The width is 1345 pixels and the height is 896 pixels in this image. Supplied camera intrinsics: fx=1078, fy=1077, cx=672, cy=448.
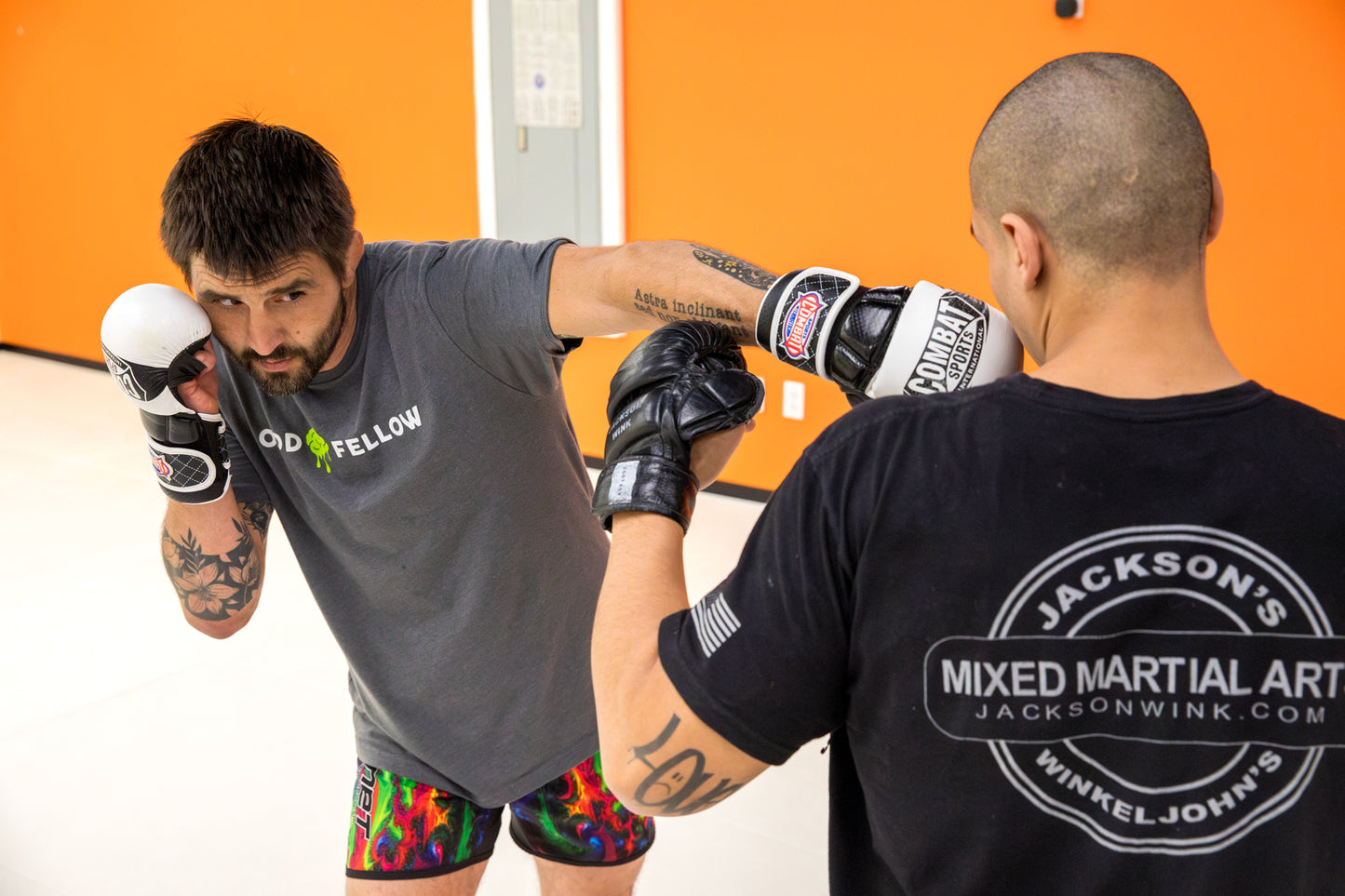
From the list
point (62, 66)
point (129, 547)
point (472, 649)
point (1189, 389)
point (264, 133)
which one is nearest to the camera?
point (1189, 389)

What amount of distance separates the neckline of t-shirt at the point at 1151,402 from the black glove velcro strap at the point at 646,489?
0.34 meters

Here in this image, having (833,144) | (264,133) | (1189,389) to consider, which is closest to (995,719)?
(1189,389)

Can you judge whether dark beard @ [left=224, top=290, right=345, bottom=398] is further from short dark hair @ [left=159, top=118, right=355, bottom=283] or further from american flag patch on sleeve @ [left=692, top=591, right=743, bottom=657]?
american flag patch on sleeve @ [left=692, top=591, right=743, bottom=657]

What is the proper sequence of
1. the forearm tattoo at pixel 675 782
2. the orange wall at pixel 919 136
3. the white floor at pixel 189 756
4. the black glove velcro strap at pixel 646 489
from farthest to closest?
1. the orange wall at pixel 919 136
2. the white floor at pixel 189 756
3. the black glove velcro strap at pixel 646 489
4. the forearm tattoo at pixel 675 782

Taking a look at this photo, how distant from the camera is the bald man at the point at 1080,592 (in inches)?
28.8

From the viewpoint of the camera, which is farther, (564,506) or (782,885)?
(782,885)

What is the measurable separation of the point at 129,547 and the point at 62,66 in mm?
3856

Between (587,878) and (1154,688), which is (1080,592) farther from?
(587,878)

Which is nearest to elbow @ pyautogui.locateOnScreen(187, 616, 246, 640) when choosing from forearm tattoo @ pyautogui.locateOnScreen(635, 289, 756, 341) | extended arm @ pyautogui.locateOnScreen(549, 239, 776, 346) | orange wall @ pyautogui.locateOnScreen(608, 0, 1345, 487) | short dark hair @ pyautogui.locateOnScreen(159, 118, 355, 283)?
short dark hair @ pyautogui.locateOnScreen(159, 118, 355, 283)

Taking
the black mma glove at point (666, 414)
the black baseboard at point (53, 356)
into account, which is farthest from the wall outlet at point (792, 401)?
the black baseboard at point (53, 356)

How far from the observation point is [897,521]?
76 cm

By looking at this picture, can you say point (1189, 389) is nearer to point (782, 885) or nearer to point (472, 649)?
point (472, 649)

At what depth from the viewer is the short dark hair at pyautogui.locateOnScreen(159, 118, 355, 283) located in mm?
1362

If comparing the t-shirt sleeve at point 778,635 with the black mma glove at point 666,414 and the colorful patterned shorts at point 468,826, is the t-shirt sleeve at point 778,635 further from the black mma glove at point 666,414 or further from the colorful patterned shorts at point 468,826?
the colorful patterned shorts at point 468,826
